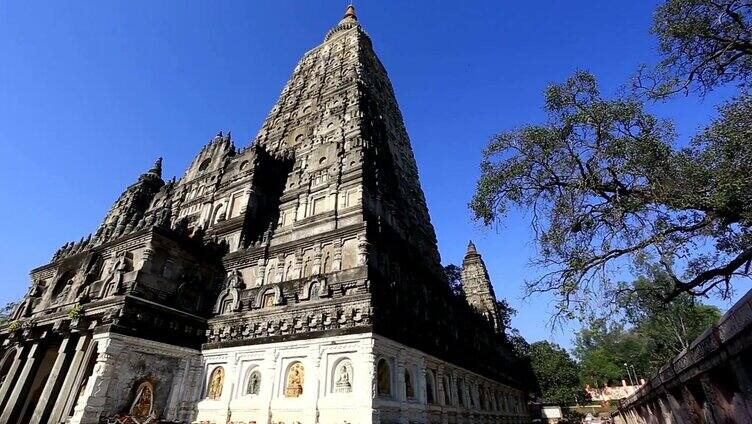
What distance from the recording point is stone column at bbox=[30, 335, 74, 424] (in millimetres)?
15570

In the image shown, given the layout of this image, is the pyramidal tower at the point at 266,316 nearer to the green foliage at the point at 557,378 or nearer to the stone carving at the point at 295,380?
the stone carving at the point at 295,380

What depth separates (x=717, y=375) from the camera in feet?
15.1

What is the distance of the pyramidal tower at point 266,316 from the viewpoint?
15039mm

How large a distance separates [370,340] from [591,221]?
8.86 metres

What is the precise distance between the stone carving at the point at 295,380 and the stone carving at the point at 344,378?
1.84 m

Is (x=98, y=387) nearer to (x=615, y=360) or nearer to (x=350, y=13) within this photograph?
(x=350, y=13)

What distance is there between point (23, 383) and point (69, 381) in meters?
4.52

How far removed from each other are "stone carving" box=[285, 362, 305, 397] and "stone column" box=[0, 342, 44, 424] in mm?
13253

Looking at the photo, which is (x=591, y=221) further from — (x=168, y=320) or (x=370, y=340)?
(x=168, y=320)

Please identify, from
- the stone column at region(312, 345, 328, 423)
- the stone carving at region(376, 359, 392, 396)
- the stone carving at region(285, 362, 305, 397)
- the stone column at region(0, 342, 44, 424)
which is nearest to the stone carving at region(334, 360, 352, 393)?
the stone column at region(312, 345, 328, 423)

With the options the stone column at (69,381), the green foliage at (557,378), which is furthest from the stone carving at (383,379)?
the green foliage at (557,378)

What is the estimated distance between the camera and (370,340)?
558 inches

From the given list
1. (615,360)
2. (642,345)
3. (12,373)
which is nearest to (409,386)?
(12,373)

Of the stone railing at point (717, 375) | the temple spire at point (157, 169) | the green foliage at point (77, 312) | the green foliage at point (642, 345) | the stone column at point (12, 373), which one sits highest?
the temple spire at point (157, 169)
